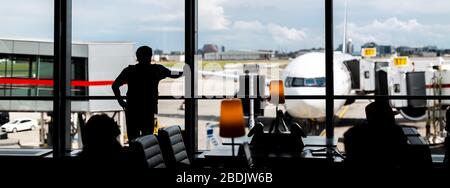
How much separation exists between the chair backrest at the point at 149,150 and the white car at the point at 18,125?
12.4 feet

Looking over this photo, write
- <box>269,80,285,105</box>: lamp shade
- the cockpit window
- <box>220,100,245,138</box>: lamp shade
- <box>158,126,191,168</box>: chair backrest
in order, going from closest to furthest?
<box>220,100,245,138</box>: lamp shade < <box>158,126,191,168</box>: chair backrest < <box>269,80,285,105</box>: lamp shade < the cockpit window

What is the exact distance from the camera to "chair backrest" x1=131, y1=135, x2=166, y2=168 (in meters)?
2.51

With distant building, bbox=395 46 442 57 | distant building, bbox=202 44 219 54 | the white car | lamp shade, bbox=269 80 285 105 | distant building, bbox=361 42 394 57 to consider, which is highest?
distant building, bbox=361 42 394 57

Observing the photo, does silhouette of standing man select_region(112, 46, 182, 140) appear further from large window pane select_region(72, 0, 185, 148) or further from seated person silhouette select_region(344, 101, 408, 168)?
seated person silhouette select_region(344, 101, 408, 168)

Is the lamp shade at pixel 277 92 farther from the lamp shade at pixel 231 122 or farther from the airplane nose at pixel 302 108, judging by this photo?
the airplane nose at pixel 302 108

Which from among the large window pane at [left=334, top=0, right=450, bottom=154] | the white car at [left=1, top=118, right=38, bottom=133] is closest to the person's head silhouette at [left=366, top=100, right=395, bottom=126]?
the large window pane at [left=334, top=0, right=450, bottom=154]

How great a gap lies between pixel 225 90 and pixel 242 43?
0.91 metres

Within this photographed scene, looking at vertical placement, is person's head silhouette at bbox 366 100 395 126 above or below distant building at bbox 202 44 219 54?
below

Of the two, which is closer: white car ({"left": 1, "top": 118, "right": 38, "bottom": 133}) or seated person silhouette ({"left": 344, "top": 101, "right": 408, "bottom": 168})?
seated person silhouette ({"left": 344, "top": 101, "right": 408, "bottom": 168})

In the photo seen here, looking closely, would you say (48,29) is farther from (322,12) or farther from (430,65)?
(430,65)

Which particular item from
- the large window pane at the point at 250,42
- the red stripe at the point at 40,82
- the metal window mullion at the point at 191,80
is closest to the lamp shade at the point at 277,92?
the large window pane at the point at 250,42

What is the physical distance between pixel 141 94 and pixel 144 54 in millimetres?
370

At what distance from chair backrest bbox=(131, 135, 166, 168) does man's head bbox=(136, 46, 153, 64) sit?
1771mm

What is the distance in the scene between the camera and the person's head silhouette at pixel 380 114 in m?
2.40
